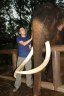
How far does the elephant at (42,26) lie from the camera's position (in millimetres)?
4574

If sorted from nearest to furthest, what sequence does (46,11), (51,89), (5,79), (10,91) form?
(46,11), (51,89), (10,91), (5,79)

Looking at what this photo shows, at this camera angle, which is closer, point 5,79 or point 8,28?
point 5,79

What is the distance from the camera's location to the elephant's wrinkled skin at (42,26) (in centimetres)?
457

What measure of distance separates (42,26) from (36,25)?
15cm

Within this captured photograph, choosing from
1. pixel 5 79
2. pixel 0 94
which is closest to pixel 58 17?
pixel 0 94

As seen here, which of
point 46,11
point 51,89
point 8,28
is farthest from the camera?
point 8,28

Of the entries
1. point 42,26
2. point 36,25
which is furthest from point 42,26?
point 36,25

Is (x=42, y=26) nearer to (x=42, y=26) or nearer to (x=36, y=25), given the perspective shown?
(x=42, y=26)

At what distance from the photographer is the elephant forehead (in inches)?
181

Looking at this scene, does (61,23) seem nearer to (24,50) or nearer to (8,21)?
(24,50)

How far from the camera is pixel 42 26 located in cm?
472

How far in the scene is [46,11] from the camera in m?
5.04

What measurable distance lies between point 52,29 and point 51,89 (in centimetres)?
181

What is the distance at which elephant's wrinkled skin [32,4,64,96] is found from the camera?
15.0 ft
